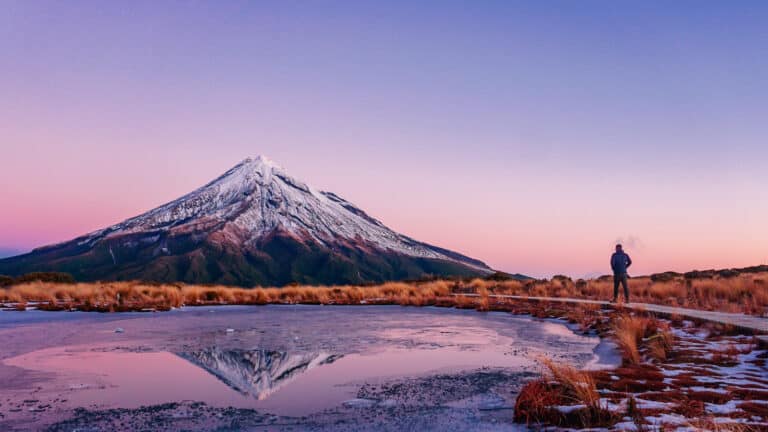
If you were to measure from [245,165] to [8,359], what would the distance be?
159m

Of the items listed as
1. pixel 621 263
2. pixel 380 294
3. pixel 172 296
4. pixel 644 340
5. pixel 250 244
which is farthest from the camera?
pixel 250 244

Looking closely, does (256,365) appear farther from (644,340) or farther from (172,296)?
(172,296)

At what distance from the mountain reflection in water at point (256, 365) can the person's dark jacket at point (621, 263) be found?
43.0ft

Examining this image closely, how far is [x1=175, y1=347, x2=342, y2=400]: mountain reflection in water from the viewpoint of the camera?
781 centimetres

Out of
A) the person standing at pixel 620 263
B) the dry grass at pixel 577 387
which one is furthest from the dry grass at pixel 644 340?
the person standing at pixel 620 263

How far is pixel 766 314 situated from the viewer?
46.6ft

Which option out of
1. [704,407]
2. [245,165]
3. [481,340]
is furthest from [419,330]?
[245,165]

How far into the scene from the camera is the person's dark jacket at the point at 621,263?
784 inches

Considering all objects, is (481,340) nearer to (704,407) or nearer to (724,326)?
(724,326)

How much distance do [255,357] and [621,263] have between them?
14.2 metres

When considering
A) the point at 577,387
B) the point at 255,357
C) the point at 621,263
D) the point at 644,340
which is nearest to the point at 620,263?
the point at 621,263

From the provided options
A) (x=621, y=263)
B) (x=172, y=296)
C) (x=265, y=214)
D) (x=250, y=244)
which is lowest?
(x=172, y=296)

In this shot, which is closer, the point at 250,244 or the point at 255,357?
the point at 255,357

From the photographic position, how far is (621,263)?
1994 cm
